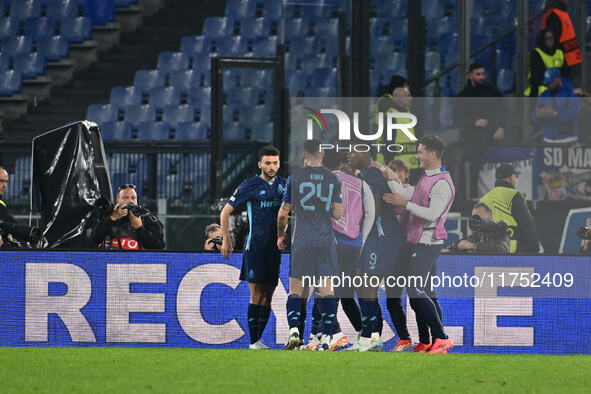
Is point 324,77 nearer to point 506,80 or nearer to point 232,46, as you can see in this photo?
point 506,80

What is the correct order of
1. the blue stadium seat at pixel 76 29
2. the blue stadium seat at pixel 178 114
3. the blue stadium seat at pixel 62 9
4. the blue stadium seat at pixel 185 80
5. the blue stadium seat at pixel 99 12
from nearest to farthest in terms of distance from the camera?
the blue stadium seat at pixel 178 114 → the blue stadium seat at pixel 185 80 → the blue stadium seat at pixel 76 29 → the blue stadium seat at pixel 62 9 → the blue stadium seat at pixel 99 12

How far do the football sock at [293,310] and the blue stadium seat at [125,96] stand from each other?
444 inches

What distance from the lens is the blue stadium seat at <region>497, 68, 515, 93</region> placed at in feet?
45.2

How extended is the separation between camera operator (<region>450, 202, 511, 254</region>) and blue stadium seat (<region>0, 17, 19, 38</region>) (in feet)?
46.2

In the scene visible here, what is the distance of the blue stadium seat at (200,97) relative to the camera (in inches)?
774

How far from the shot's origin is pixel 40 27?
2170cm

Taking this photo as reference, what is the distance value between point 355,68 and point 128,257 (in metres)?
5.65

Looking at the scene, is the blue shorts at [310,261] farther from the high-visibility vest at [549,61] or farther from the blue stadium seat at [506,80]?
the blue stadium seat at [506,80]

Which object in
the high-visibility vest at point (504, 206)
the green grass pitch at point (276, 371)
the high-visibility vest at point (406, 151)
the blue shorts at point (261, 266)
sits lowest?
the green grass pitch at point (276, 371)

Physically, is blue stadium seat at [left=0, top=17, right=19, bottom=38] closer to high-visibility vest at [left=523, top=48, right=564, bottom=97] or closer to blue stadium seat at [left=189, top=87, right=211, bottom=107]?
blue stadium seat at [left=189, top=87, right=211, bottom=107]

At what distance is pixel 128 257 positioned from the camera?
32.3 feet

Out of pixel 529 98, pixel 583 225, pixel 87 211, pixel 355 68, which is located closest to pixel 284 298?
pixel 87 211

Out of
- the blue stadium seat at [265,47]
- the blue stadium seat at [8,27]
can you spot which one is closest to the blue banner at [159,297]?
the blue stadium seat at [265,47]

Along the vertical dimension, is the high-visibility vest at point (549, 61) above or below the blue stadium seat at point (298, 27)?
below
